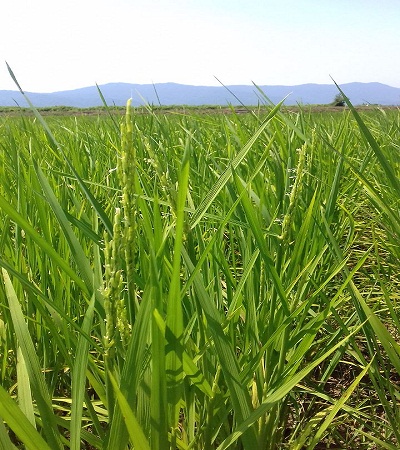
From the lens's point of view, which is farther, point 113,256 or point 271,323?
point 271,323

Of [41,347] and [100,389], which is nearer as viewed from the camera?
[100,389]

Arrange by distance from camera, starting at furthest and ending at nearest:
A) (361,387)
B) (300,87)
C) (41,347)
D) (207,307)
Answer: (300,87) < (361,387) < (41,347) < (207,307)

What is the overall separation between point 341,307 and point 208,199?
0.66 metres

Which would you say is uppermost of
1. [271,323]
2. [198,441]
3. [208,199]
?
[208,199]

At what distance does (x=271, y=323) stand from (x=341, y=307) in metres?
0.50

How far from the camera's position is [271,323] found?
1.88 ft

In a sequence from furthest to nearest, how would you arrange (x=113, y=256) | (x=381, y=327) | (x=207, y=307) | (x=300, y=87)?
(x=300, y=87) < (x=381, y=327) < (x=207, y=307) < (x=113, y=256)

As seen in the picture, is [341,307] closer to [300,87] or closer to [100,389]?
[100,389]

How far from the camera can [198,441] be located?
0.55m

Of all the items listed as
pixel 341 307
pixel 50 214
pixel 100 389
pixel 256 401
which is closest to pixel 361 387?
pixel 341 307

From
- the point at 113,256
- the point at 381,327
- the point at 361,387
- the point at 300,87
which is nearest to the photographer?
the point at 113,256

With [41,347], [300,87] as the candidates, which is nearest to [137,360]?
[41,347]

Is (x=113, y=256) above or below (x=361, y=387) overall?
above

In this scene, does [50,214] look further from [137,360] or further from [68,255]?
[137,360]
